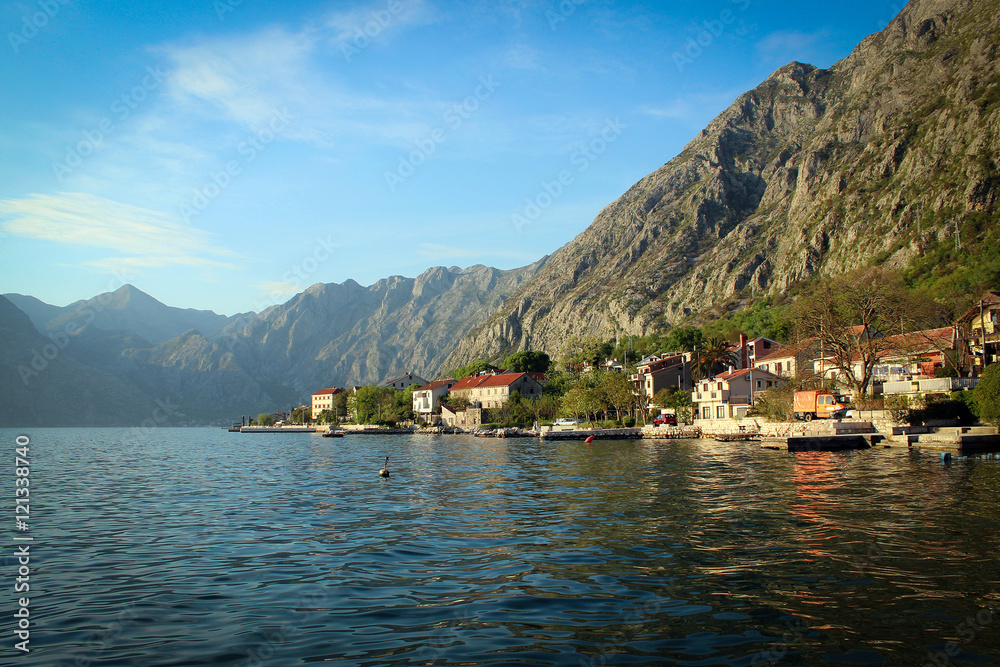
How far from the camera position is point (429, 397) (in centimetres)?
16062

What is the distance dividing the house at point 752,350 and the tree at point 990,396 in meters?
61.5

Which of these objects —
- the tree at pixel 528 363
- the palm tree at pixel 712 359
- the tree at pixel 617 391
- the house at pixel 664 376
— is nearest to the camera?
the tree at pixel 617 391

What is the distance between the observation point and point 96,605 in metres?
12.4

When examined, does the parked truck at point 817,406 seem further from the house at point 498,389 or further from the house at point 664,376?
the house at point 498,389

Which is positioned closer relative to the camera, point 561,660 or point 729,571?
point 561,660

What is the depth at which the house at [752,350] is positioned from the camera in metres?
A: 116

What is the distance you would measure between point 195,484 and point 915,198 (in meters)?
171

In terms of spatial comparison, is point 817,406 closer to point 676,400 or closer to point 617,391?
point 676,400

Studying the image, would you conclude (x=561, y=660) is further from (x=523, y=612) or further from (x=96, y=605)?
(x=96, y=605)

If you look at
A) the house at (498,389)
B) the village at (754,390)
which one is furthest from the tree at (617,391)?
the house at (498,389)

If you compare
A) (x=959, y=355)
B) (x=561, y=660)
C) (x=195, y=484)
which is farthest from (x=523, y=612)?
(x=959, y=355)

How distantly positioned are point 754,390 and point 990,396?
40781mm

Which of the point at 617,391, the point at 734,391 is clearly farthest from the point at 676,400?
the point at 734,391

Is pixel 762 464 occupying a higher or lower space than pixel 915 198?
lower
